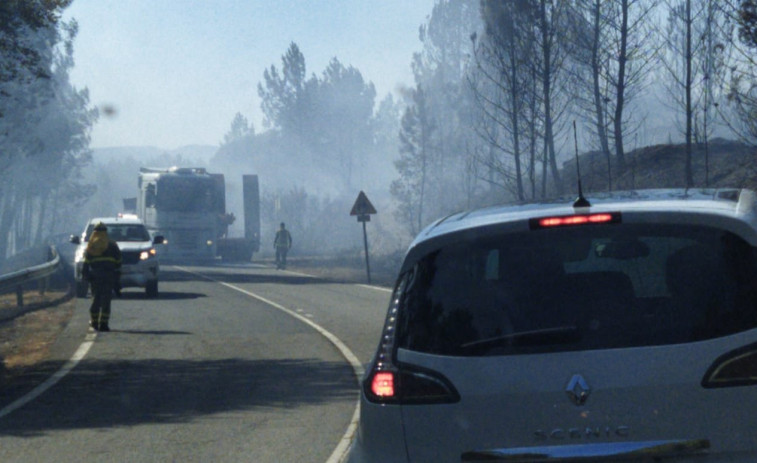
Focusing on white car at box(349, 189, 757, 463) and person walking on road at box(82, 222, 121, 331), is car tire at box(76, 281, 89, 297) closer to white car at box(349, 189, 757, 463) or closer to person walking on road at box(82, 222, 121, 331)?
person walking on road at box(82, 222, 121, 331)

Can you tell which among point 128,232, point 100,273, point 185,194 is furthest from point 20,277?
point 185,194

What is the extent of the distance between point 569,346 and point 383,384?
0.76 meters

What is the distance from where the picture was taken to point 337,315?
21.6 meters

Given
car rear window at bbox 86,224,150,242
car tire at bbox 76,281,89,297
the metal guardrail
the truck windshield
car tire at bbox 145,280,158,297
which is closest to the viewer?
the metal guardrail

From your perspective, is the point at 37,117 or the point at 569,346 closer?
the point at 569,346

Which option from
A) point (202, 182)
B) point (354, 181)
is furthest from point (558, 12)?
point (354, 181)

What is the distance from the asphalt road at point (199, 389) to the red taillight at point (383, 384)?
397 cm

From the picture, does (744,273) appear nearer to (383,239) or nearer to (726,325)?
(726,325)

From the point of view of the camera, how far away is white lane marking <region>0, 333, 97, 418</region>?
448 inches

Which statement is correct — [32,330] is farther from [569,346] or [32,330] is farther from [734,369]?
[734,369]

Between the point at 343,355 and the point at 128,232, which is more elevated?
the point at 128,232

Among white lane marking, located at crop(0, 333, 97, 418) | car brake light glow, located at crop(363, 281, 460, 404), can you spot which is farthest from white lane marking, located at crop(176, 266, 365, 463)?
white lane marking, located at crop(0, 333, 97, 418)

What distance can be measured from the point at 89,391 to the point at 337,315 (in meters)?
9.62

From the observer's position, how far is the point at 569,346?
13.6 feet
